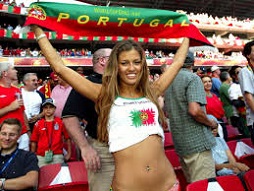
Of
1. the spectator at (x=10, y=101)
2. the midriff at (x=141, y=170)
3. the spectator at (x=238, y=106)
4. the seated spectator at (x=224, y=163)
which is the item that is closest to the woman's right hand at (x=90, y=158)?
the midriff at (x=141, y=170)

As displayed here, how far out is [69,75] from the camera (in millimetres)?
1744

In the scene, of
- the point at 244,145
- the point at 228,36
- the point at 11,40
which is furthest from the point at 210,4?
the point at 244,145

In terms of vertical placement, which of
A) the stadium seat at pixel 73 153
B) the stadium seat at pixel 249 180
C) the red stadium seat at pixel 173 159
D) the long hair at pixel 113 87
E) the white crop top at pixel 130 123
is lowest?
the stadium seat at pixel 73 153

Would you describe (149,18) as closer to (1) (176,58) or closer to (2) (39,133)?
(1) (176,58)

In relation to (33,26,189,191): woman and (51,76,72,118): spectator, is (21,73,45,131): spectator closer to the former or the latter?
(51,76,72,118): spectator

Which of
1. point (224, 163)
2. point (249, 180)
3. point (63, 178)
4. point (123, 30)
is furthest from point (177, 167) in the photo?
point (123, 30)

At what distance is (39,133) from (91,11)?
7.26 ft

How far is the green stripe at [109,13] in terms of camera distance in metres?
2.05

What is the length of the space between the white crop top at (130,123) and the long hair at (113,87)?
0.13 ft

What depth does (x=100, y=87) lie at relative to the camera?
1.82m

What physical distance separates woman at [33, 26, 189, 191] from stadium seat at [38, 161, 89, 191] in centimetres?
115

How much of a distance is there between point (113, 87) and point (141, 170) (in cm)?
47

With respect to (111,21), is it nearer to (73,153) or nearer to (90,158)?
(90,158)

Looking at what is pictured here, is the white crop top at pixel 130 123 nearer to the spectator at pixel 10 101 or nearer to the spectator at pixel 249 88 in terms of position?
the spectator at pixel 249 88
